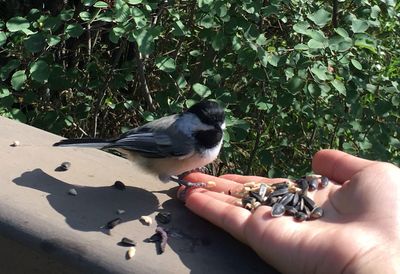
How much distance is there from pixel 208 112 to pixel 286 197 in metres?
0.37

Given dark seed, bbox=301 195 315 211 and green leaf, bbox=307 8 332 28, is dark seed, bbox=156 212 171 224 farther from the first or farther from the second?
green leaf, bbox=307 8 332 28

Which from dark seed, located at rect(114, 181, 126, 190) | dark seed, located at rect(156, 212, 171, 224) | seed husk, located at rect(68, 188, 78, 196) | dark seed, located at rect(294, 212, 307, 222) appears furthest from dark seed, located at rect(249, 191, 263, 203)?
seed husk, located at rect(68, 188, 78, 196)

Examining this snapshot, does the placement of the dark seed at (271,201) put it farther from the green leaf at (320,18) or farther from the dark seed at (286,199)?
the green leaf at (320,18)

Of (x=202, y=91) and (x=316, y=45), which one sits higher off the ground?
(x=316, y=45)

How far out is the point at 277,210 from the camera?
138cm

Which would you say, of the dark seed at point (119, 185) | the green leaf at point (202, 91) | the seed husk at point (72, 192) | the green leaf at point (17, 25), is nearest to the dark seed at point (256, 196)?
the dark seed at point (119, 185)

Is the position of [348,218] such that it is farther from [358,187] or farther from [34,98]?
[34,98]

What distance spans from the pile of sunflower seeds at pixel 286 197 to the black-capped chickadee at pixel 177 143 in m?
0.18

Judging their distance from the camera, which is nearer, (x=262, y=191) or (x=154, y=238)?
(x=154, y=238)

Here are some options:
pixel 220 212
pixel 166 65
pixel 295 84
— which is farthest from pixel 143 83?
pixel 220 212

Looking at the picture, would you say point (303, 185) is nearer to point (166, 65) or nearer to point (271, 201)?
point (271, 201)

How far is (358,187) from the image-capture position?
4.65 feet

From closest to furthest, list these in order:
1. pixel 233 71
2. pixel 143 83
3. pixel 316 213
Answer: pixel 316 213
pixel 233 71
pixel 143 83

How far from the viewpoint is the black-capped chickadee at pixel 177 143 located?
5.52 feet
